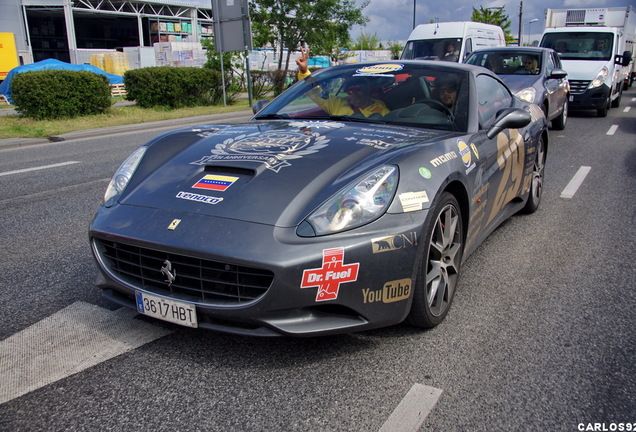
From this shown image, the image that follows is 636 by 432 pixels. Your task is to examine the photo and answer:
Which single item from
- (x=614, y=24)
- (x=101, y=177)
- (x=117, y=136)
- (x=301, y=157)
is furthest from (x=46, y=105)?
(x=614, y=24)

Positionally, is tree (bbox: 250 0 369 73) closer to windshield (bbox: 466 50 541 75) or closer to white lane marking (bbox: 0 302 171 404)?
windshield (bbox: 466 50 541 75)

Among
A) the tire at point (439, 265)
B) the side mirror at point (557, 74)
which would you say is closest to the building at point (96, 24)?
the side mirror at point (557, 74)

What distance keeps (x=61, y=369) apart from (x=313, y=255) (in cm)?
131

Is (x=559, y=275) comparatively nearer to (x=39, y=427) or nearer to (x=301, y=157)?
(x=301, y=157)

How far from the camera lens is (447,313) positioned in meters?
3.31

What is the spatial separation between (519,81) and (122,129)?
29.3 ft

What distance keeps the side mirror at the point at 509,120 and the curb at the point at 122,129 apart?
10009 millimetres

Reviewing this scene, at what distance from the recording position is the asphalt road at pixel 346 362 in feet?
7.72

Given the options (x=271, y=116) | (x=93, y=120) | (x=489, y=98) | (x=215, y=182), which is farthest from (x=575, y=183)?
(x=93, y=120)

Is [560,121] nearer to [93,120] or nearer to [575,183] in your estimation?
[575,183]

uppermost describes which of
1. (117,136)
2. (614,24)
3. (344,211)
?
(614,24)

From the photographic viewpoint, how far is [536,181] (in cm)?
553

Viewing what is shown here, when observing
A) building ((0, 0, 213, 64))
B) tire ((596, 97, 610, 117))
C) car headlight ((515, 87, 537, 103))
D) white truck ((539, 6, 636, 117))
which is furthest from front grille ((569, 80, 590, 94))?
building ((0, 0, 213, 64))

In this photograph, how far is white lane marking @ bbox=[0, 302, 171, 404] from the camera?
265 centimetres
